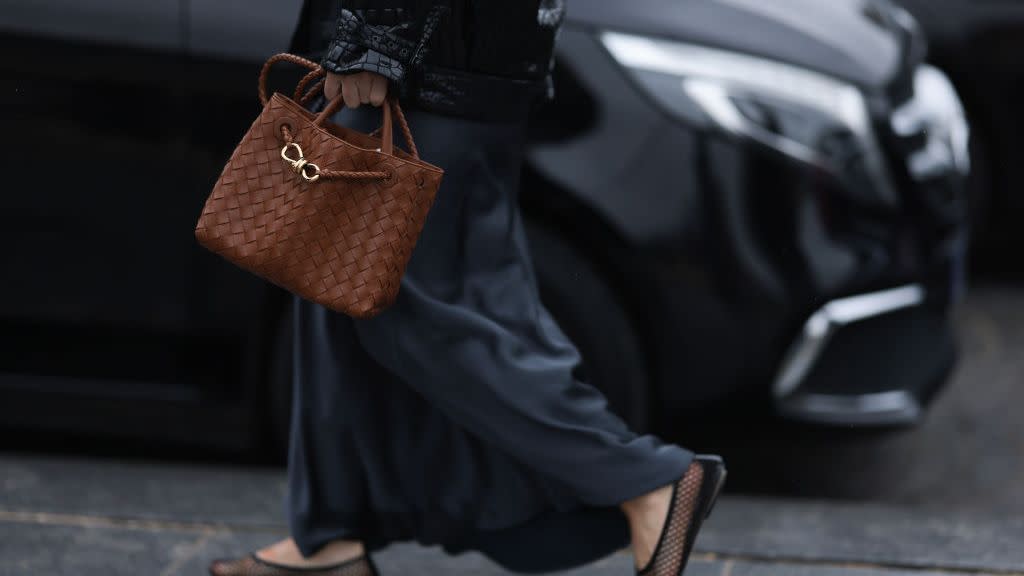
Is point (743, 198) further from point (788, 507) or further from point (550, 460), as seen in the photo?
point (550, 460)

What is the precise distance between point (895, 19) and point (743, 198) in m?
1.02

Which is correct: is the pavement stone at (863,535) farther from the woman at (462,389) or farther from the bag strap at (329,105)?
the bag strap at (329,105)

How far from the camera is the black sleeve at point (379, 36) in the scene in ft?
6.89

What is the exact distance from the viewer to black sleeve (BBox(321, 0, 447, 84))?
2.10 metres

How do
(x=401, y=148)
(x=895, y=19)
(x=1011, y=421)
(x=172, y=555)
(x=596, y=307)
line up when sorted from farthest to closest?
(x=1011, y=421) → (x=895, y=19) → (x=596, y=307) → (x=172, y=555) → (x=401, y=148)

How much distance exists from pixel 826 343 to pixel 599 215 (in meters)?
0.54

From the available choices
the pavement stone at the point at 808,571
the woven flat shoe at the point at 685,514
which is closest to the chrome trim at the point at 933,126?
the pavement stone at the point at 808,571

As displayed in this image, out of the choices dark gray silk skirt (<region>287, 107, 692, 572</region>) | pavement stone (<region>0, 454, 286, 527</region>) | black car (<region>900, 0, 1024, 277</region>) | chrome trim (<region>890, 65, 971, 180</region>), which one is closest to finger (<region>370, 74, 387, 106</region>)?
dark gray silk skirt (<region>287, 107, 692, 572</region>)

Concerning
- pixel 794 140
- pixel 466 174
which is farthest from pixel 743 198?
pixel 466 174

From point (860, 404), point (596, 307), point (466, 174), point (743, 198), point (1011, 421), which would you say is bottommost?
point (1011, 421)

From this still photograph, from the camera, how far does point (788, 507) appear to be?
3.12 meters

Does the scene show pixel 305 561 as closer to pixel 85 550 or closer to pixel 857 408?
pixel 85 550

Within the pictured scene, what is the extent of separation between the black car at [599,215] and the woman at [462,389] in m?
0.58

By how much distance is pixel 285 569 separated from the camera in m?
2.56
